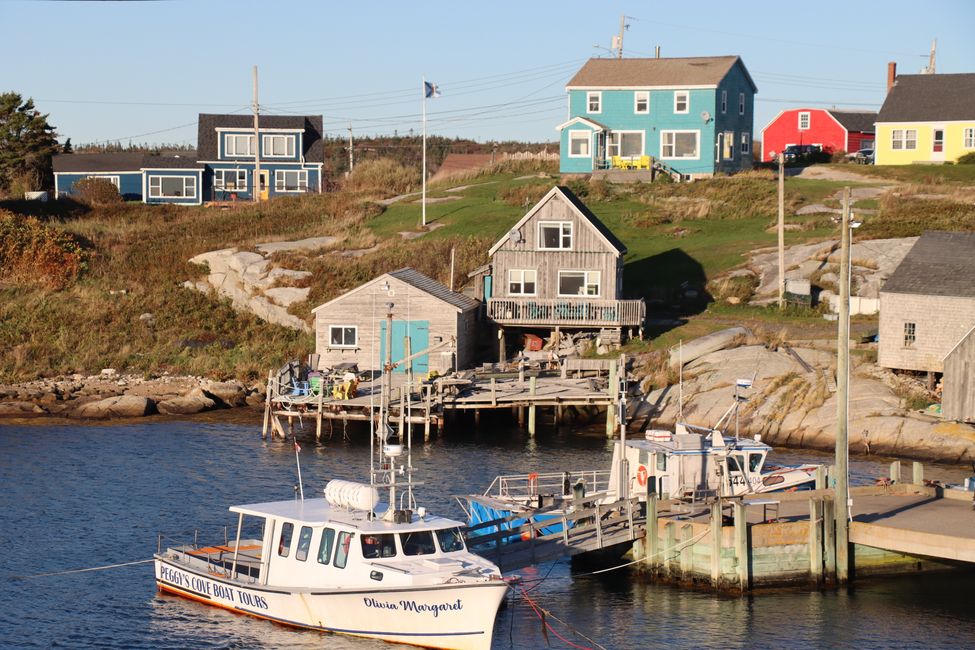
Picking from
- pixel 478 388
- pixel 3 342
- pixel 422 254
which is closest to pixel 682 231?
pixel 422 254

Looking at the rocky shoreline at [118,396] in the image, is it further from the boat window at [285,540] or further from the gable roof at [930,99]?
the gable roof at [930,99]

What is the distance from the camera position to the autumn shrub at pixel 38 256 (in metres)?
72.7

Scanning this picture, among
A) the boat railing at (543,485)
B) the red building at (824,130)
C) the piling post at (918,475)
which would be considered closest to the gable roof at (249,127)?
the red building at (824,130)

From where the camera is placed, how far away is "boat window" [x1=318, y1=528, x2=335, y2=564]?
102ft

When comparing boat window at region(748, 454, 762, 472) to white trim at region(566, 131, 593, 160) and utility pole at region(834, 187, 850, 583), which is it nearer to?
utility pole at region(834, 187, 850, 583)

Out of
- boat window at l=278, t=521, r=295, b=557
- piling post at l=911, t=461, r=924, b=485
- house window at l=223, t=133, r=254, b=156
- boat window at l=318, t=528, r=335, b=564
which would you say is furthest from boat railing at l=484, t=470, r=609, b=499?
house window at l=223, t=133, r=254, b=156

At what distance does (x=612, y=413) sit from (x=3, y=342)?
1227 inches

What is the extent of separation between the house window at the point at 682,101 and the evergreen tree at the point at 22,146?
46741 mm

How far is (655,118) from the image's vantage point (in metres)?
91.5

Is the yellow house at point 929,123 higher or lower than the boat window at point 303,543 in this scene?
higher

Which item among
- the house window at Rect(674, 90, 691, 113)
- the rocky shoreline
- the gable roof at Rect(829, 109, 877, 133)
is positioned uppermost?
the gable roof at Rect(829, 109, 877, 133)

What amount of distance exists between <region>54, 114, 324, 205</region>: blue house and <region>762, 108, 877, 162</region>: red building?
1562 inches

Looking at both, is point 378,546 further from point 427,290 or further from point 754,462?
point 427,290

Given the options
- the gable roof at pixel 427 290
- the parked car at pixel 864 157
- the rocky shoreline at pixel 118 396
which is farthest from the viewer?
the parked car at pixel 864 157
